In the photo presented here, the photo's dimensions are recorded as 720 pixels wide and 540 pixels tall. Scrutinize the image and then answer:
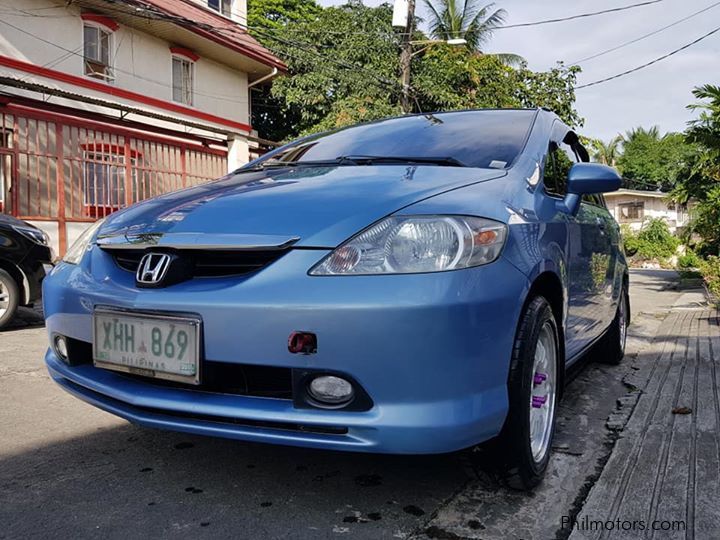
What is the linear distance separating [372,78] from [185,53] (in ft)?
Answer: 20.2

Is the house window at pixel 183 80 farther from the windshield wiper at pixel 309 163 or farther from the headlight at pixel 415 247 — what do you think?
the headlight at pixel 415 247

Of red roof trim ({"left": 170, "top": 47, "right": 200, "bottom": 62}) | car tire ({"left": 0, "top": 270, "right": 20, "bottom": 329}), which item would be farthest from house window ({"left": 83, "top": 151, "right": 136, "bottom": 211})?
red roof trim ({"left": 170, "top": 47, "right": 200, "bottom": 62})

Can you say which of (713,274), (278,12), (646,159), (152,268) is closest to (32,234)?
(152,268)

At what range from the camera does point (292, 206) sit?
2059 mm

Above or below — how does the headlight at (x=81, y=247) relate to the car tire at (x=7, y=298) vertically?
above

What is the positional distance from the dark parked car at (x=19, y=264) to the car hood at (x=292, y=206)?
349 centimetres

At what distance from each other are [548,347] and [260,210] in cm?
119

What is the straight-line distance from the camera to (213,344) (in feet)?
6.00

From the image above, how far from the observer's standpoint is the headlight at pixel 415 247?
5.92 feet

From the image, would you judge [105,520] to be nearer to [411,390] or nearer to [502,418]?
[411,390]

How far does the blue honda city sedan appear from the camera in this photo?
175 cm

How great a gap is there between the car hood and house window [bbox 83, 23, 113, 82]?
1225 cm

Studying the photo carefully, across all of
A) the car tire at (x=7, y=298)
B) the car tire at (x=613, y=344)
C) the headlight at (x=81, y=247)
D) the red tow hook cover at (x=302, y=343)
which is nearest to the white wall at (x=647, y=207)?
the car tire at (x=613, y=344)

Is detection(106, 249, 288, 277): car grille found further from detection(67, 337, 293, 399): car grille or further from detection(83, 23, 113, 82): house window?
detection(83, 23, 113, 82): house window
